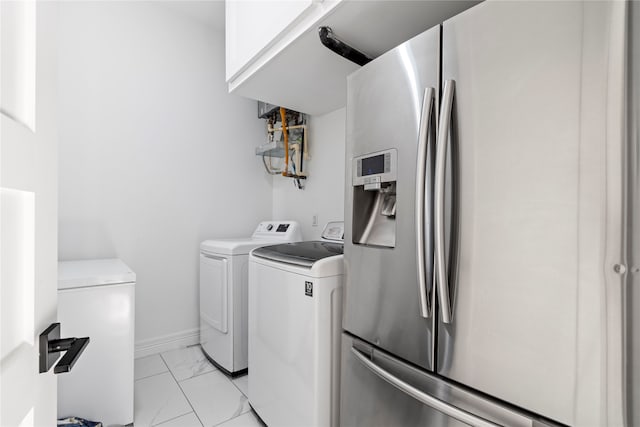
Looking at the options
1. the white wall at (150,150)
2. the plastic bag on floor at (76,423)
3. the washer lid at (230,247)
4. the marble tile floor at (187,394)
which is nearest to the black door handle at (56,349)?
the plastic bag on floor at (76,423)

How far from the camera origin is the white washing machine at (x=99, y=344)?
1.49 meters

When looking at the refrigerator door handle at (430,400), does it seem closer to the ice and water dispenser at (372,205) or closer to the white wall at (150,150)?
the ice and water dispenser at (372,205)

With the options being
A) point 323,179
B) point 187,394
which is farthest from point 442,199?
point 187,394

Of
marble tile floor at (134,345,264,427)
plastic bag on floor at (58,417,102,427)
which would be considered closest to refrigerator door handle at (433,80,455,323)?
marble tile floor at (134,345,264,427)

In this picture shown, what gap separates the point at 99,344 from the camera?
153 cm

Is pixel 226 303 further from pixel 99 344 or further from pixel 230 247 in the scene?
pixel 99 344

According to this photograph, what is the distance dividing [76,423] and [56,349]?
1323 millimetres

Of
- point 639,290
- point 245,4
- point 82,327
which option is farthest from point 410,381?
point 245,4

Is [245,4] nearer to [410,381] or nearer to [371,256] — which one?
[371,256]

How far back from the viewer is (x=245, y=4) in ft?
5.63

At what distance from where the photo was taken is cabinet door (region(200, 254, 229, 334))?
82.7 inches

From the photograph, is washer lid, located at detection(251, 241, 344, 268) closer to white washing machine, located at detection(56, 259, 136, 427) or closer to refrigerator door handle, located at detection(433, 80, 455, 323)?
refrigerator door handle, located at detection(433, 80, 455, 323)

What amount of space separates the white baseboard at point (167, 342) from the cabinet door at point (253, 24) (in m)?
1.99

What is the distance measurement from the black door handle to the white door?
0.6 inches
